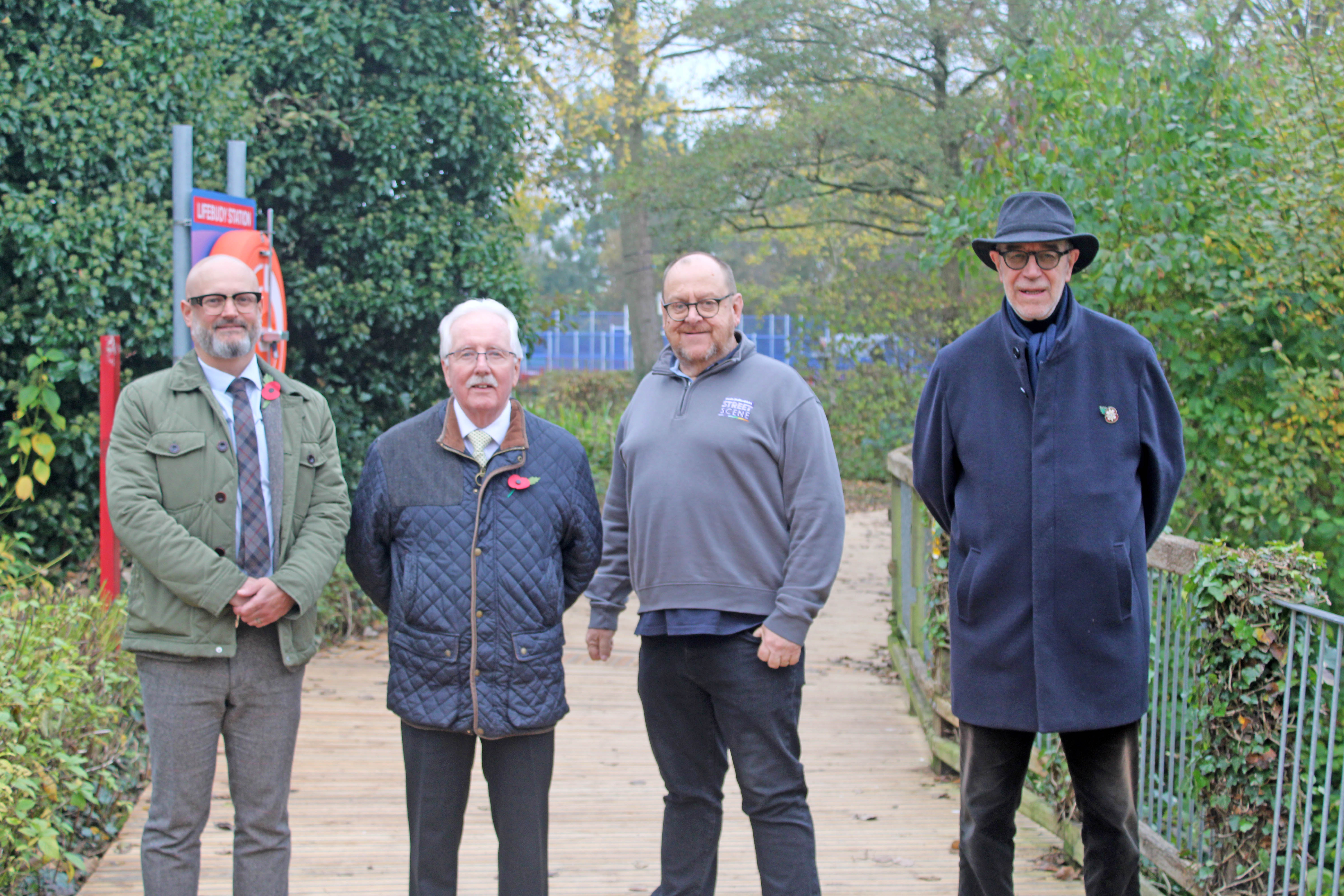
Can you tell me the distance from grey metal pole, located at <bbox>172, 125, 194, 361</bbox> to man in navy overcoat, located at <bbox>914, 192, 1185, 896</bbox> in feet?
11.6

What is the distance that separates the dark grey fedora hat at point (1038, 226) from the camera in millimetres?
2816

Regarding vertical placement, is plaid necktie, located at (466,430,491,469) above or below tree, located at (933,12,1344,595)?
below

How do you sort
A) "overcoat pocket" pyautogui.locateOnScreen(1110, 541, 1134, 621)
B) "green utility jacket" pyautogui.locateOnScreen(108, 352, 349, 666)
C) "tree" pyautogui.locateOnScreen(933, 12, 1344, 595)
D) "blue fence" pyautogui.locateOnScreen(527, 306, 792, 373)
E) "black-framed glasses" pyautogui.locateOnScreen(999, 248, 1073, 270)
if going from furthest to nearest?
"blue fence" pyautogui.locateOnScreen(527, 306, 792, 373)
"tree" pyautogui.locateOnScreen(933, 12, 1344, 595)
"green utility jacket" pyautogui.locateOnScreen(108, 352, 349, 666)
"black-framed glasses" pyautogui.locateOnScreen(999, 248, 1073, 270)
"overcoat pocket" pyautogui.locateOnScreen(1110, 541, 1134, 621)

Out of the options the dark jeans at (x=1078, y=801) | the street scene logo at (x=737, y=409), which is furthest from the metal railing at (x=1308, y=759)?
the street scene logo at (x=737, y=409)

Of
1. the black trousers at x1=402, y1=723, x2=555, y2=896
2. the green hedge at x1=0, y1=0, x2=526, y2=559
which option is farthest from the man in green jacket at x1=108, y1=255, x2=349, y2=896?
the green hedge at x1=0, y1=0, x2=526, y2=559

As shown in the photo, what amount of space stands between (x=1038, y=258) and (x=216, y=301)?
205 cm

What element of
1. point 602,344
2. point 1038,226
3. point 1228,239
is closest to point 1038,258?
point 1038,226

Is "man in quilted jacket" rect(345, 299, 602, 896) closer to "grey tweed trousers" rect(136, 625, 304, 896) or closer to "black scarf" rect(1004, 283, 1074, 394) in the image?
"grey tweed trousers" rect(136, 625, 304, 896)

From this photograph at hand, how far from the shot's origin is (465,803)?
3.26m

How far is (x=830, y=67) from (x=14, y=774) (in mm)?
13094

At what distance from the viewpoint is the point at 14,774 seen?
11.5 feet

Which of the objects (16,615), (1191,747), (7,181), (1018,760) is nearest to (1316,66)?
(1191,747)

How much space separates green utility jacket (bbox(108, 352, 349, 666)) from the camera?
3.07m

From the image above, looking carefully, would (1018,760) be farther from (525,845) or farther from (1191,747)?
(525,845)
